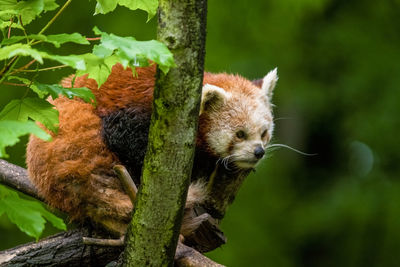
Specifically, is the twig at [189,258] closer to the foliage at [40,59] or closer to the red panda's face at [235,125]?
the foliage at [40,59]

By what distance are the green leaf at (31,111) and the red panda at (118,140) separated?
2.86 feet

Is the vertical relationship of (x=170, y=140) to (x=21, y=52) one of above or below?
below

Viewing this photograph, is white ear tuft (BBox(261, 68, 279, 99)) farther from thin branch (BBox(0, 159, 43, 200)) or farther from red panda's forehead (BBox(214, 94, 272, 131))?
thin branch (BBox(0, 159, 43, 200))

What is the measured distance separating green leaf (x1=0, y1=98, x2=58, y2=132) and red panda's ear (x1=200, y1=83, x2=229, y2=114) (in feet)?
4.89

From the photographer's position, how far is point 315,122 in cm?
817

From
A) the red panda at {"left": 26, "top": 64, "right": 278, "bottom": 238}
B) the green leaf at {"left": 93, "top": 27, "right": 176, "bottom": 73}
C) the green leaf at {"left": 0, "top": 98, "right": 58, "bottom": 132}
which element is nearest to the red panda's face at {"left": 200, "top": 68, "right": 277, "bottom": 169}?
the red panda at {"left": 26, "top": 64, "right": 278, "bottom": 238}

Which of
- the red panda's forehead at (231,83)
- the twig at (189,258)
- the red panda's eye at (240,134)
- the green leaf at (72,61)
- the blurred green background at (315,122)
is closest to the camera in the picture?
the green leaf at (72,61)

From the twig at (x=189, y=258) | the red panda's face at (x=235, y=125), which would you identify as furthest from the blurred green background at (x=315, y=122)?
the twig at (x=189, y=258)

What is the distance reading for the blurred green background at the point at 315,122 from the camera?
22.9ft

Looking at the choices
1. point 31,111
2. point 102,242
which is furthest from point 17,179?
point 31,111

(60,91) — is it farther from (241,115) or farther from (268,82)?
(268,82)

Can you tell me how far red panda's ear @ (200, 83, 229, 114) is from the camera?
12.0ft

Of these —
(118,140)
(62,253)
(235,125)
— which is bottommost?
(62,253)

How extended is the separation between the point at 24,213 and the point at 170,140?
0.61 m
